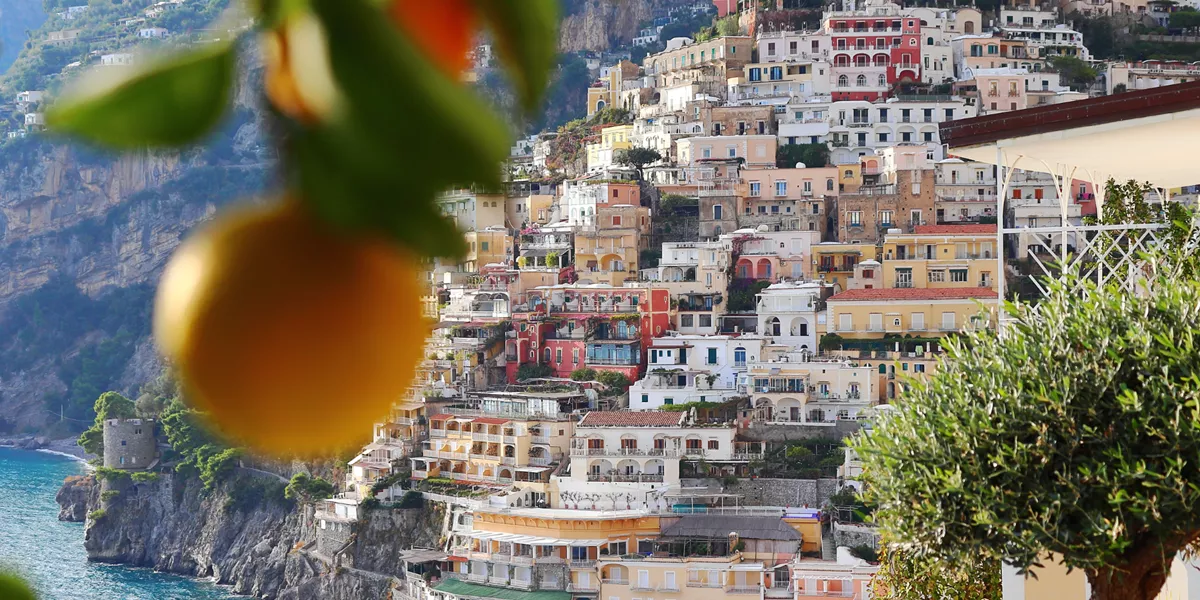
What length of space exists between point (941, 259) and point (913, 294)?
56.7 inches

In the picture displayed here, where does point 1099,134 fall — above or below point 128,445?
above

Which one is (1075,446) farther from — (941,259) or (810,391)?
(941,259)

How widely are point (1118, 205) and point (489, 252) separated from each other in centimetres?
445

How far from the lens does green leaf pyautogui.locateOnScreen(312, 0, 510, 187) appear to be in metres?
0.14

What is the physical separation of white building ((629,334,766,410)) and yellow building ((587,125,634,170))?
281 inches

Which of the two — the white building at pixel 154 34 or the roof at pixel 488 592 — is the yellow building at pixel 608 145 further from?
the white building at pixel 154 34

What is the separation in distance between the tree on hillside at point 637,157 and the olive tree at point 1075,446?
19.3 meters

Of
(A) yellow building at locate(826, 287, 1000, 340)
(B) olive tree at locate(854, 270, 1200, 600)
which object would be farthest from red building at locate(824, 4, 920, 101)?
(B) olive tree at locate(854, 270, 1200, 600)

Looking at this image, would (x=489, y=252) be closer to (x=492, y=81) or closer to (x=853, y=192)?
(x=492, y=81)

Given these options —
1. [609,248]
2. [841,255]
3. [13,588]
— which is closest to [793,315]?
[841,255]

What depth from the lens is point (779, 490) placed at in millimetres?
15445

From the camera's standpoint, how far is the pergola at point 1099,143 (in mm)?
3963

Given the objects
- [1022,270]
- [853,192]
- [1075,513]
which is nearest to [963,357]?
[1075,513]

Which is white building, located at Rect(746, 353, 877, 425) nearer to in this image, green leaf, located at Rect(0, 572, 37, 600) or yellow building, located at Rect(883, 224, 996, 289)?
yellow building, located at Rect(883, 224, 996, 289)
